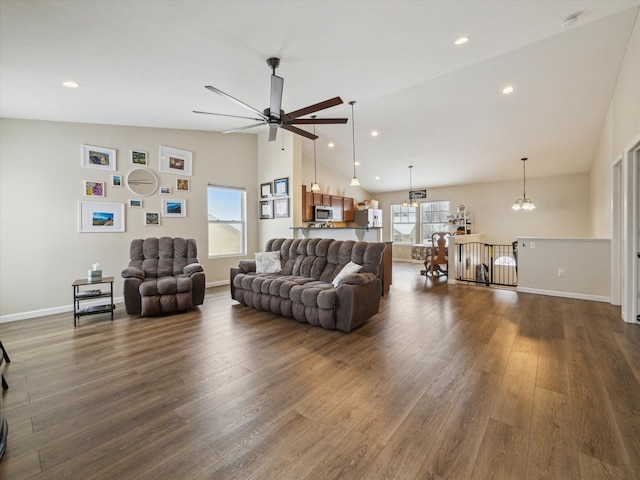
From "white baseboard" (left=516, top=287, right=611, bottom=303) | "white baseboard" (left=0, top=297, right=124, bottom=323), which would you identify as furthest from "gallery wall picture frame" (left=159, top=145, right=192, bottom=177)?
"white baseboard" (left=516, top=287, right=611, bottom=303)

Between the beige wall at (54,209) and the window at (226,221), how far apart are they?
83cm

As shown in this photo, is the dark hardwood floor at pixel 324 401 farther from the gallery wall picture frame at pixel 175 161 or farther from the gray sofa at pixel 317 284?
the gallery wall picture frame at pixel 175 161

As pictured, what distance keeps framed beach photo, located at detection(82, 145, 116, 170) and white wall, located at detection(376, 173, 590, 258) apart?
873cm

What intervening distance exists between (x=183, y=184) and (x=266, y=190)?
1.72m

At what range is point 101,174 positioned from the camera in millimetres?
4559

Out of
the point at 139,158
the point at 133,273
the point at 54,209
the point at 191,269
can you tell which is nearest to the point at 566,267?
the point at 191,269

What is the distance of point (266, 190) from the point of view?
639 centimetres

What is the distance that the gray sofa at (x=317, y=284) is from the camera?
329cm

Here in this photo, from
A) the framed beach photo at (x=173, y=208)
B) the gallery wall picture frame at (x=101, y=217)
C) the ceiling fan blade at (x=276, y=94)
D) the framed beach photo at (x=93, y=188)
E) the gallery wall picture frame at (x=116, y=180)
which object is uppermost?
the ceiling fan blade at (x=276, y=94)

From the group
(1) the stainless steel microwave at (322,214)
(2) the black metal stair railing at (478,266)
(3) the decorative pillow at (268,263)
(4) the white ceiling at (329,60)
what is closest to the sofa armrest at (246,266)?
(3) the decorative pillow at (268,263)

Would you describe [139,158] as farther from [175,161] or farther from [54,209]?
[54,209]

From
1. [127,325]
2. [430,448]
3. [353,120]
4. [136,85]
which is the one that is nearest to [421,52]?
[353,120]

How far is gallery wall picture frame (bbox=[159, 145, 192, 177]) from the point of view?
5.19m

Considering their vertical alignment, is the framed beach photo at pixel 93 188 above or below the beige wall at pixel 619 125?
below
